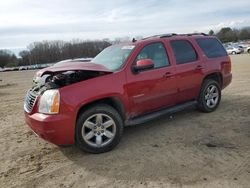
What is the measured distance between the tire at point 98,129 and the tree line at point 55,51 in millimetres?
94392

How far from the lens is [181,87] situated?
5.98 m

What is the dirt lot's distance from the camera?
3785 millimetres

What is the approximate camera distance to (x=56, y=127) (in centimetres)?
433

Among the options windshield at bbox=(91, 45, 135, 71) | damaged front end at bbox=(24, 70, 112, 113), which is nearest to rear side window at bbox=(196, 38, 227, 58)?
windshield at bbox=(91, 45, 135, 71)

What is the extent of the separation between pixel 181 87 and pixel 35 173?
10.9ft

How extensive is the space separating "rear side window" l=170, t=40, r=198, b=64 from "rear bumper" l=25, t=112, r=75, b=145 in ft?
9.01

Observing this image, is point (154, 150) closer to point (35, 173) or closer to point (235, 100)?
point (35, 173)

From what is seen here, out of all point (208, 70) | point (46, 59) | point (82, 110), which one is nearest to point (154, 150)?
point (82, 110)

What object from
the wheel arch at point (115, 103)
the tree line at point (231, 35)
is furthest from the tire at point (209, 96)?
the tree line at point (231, 35)

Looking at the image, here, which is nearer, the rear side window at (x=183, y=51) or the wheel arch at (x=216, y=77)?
the rear side window at (x=183, y=51)

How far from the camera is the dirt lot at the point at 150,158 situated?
3.79 meters

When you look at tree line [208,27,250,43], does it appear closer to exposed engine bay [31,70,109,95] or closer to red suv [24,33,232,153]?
red suv [24,33,232,153]

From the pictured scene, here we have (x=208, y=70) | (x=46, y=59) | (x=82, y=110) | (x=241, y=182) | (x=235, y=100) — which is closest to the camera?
(x=241, y=182)

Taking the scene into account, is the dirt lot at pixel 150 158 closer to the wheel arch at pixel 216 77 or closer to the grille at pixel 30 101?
the grille at pixel 30 101
